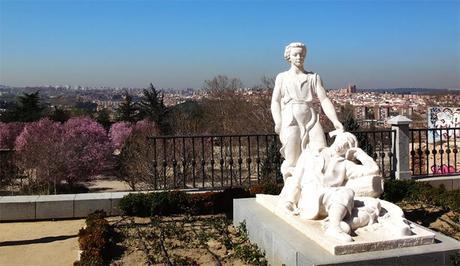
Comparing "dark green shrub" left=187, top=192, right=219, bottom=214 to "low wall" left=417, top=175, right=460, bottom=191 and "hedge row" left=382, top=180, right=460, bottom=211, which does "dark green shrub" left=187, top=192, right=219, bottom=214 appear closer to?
"hedge row" left=382, top=180, right=460, bottom=211

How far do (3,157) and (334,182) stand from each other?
13.5 meters

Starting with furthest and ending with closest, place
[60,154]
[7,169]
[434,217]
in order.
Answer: [7,169]
[60,154]
[434,217]

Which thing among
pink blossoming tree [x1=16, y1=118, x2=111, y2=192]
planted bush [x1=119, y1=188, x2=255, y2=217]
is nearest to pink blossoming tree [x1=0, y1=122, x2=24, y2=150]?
pink blossoming tree [x1=16, y1=118, x2=111, y2=192]

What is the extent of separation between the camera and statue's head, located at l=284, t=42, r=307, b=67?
6.85 m

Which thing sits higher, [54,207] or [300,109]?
[300,109]

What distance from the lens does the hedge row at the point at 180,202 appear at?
8.60m

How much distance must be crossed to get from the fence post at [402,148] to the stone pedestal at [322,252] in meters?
5.28

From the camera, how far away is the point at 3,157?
51.9 ft

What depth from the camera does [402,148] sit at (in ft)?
34.1

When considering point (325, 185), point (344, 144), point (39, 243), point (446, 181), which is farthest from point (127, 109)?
point (325, 185)

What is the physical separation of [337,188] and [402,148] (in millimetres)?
5680

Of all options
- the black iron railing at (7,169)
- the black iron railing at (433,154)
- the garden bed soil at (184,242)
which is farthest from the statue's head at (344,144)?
the black iron railing at (7,169)

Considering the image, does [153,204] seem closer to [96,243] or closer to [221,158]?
[96,243]

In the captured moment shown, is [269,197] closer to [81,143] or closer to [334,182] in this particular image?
[334,182]
